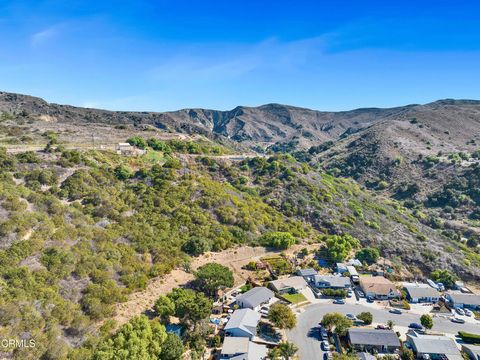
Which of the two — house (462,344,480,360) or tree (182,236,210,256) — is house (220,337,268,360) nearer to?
tree (182,236,210,256)

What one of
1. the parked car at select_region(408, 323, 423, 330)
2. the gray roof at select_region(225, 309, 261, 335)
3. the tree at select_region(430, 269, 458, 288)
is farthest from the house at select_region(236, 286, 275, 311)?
the tree at select_region(430, 269, 458, 288)

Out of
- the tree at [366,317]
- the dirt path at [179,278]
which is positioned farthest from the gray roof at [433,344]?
the dirt path at [179,278]

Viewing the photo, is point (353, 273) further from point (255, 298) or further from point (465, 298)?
point (255, 298)

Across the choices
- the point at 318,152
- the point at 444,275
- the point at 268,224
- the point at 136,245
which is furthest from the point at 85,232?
the point at 318,152

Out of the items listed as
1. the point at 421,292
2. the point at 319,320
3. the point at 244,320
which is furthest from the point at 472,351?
the point at 244,320

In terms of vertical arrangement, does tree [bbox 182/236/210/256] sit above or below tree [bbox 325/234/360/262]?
above
